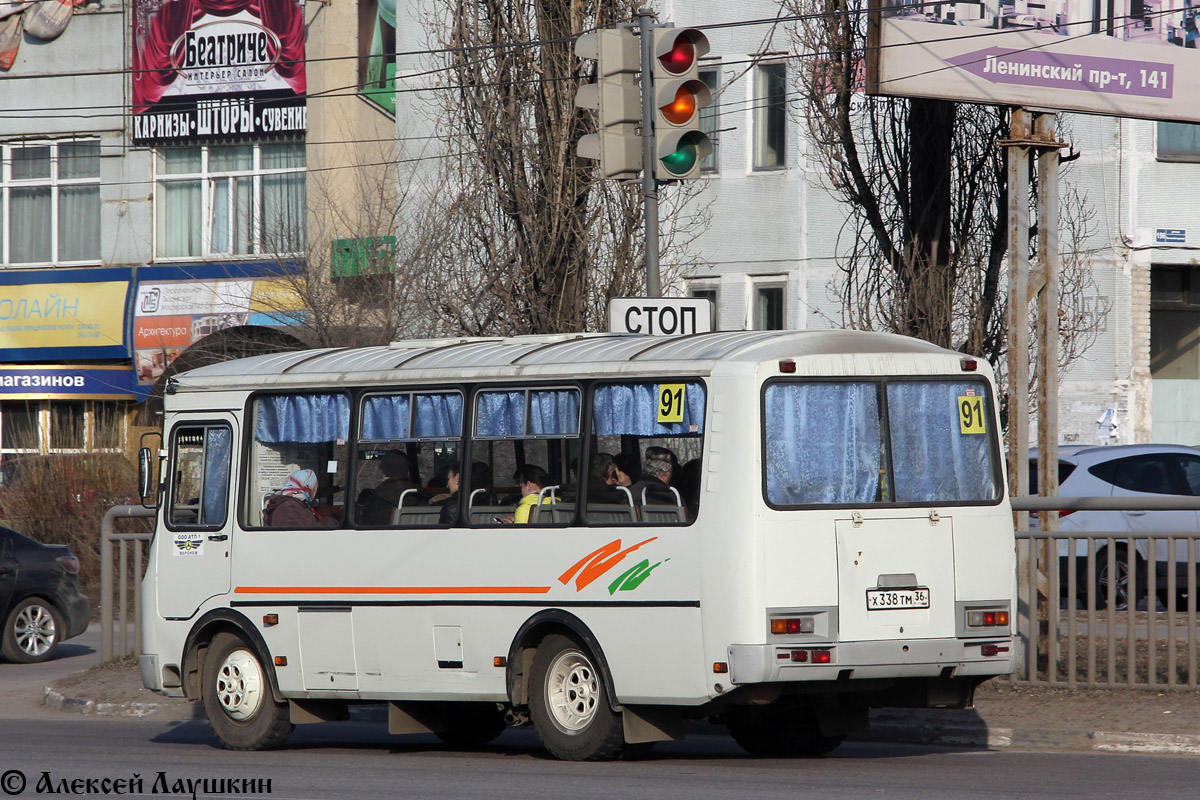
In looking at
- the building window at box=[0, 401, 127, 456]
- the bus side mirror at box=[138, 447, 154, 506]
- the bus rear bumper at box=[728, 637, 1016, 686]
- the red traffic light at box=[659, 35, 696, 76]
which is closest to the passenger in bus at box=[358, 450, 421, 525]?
the bus side mirror at box=[138, 447, 154, 506]

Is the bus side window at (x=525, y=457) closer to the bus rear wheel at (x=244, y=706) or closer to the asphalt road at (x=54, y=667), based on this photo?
the bus rear wheel at (x=244, y=706)

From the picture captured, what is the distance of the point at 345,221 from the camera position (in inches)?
1046

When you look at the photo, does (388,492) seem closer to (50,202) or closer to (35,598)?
(35,598)

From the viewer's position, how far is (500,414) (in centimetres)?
1082

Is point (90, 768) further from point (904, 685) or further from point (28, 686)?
point (28, 686)

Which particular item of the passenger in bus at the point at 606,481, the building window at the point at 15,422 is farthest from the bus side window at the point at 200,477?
the building window at the point at 15,422

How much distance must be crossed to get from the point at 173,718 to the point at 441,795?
5.94 m

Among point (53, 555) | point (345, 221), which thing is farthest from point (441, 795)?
point (345, 221)

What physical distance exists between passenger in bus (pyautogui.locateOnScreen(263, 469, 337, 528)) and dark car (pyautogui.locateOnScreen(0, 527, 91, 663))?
776 centimetres

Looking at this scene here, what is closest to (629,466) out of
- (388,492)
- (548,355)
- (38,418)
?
(548,355)

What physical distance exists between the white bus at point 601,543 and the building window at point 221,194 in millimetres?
21117

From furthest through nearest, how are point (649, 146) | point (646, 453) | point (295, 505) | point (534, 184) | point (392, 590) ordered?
point (534, 184)
point (649, 146)
point (295, 505)
point (392, 590)
point (646, 453)

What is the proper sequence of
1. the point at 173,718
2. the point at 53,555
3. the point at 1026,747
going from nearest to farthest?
the point at 1026,747 < the point at 173,718 < the point at 53,555

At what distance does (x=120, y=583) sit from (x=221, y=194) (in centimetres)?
1900
